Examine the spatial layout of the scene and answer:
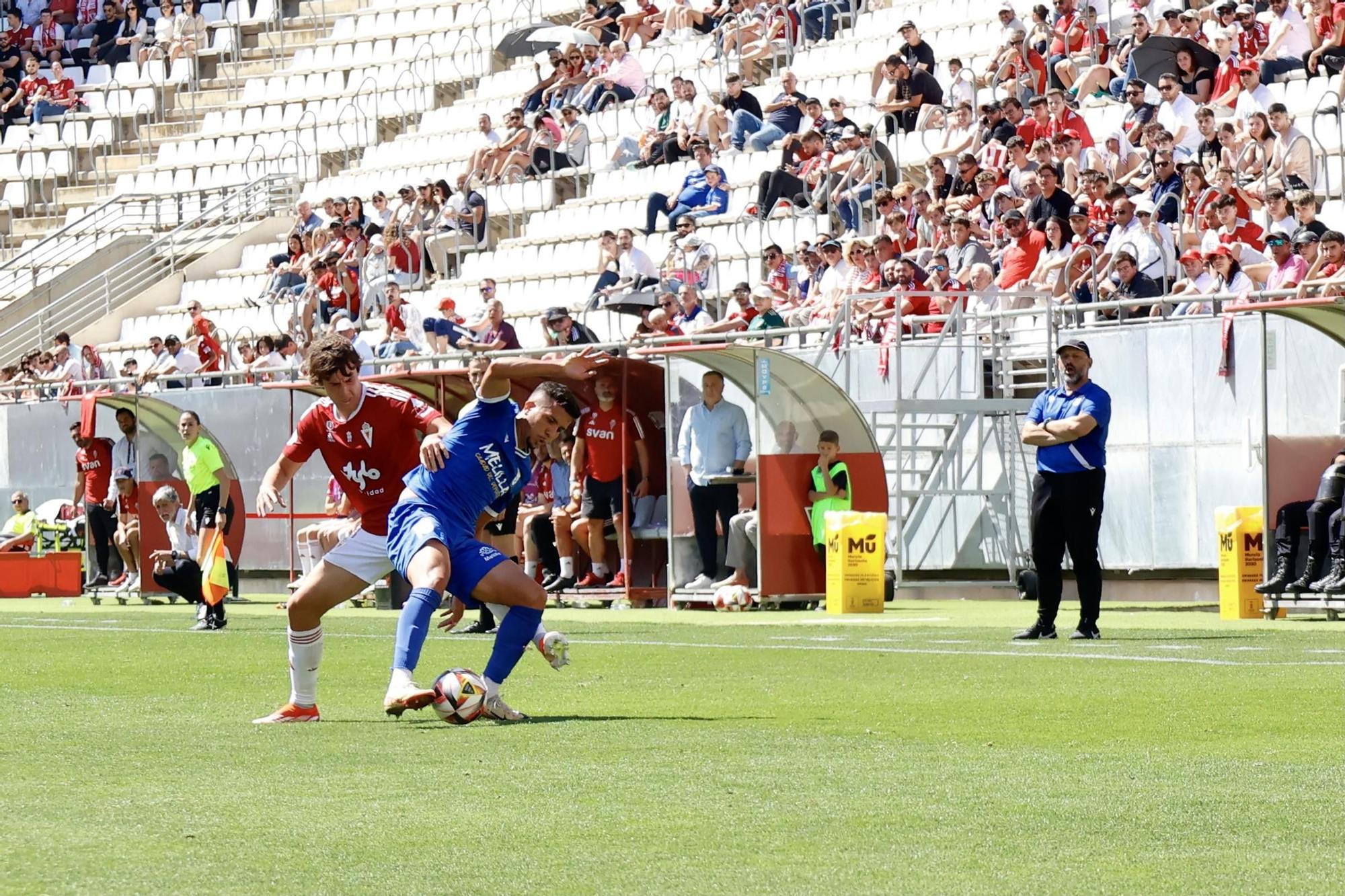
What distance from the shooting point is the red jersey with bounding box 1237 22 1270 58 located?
83.3 ft

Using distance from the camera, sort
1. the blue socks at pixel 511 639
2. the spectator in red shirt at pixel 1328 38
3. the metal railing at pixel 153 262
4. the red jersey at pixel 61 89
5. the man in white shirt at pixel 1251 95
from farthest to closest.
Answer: the red jersey at pixel 61 89, the metal railing at pixel 153 262, the spectator in red shirt at pixel 1328 38, the man in white shirt at pixel 1251 95, the blue socks at pixel 511 639

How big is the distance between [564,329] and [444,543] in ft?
51.8

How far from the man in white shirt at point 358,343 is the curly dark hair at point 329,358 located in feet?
51.3

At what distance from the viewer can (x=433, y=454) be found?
36.3ft

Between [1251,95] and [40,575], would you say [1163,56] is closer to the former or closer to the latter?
[1251,95]

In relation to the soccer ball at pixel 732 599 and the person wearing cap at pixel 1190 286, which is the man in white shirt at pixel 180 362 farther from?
the person wearing cap at pixel 1190 286

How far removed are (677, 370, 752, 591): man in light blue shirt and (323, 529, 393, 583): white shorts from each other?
12.6 meters

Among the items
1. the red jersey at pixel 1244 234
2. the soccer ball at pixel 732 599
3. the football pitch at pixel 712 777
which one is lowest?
the soccer ball at pixel 732 599

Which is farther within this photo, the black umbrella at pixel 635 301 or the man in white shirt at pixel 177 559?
the black umbrella at pixel 635 301

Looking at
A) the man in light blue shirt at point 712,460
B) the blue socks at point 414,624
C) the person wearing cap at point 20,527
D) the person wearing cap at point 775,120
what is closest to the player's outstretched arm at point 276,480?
the blue socks at point 414,624

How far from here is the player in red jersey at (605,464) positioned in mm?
25062

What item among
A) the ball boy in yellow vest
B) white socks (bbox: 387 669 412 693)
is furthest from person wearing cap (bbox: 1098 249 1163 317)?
white socks (bbox: 387 669 412 693)

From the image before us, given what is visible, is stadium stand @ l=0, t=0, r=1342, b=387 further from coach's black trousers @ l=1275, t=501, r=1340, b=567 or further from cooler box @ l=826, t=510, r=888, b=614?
cooler box @ l=826, t=510, r=888, b=614

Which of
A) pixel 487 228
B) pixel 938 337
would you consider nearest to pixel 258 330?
pixel 487 228
